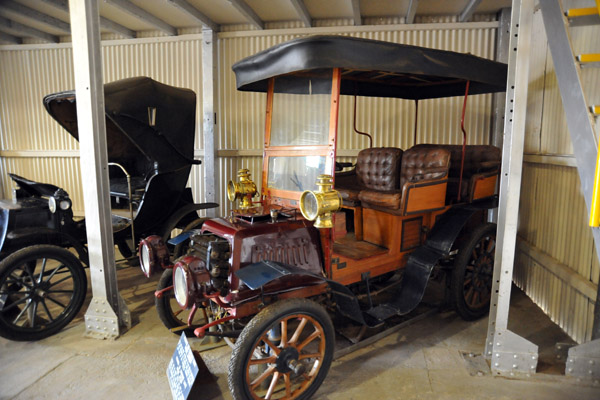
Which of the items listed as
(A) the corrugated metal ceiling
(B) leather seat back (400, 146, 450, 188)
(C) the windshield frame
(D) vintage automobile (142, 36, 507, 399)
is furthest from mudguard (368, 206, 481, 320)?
(A) the corrugated metal ceiling

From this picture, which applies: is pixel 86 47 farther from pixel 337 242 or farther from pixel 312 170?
pixel 337 242

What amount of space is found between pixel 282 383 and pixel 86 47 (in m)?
2.85

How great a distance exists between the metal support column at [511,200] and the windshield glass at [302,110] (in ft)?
3.93

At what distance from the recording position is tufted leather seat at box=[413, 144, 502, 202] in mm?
3679

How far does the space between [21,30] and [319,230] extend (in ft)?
21.2

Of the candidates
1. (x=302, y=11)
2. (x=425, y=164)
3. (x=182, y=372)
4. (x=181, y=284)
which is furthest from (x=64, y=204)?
(x=302, y=11)

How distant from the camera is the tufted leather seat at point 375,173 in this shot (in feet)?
13.0

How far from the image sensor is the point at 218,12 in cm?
543

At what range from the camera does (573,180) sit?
3184 mm

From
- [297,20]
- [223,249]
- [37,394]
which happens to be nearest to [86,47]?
[223,249]

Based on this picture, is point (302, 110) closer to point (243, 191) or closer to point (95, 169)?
point (243, 191)

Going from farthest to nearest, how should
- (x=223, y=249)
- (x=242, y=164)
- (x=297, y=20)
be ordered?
(x=242, y=164) → (x=297, y=20) → (x=223, y=249)

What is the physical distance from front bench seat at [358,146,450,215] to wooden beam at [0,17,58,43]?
6.21 metres

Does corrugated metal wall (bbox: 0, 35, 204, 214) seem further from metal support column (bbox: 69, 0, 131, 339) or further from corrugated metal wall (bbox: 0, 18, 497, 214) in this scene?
metal support column (bbox: 69, 0, 131, 339)
